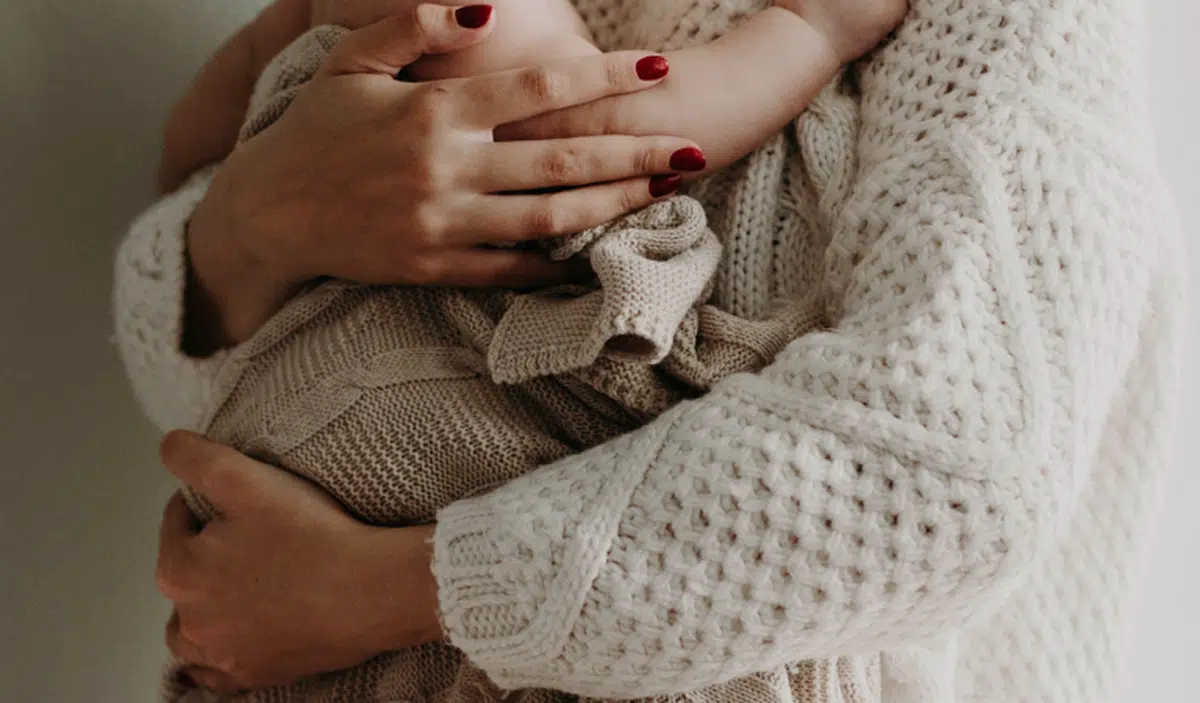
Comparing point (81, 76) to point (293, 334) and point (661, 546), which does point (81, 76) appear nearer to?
point (293, 334)

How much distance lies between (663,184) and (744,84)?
11 centimetres

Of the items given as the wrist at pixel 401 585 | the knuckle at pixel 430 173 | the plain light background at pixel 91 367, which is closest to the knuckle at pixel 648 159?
the knuckle at pixel 430 173

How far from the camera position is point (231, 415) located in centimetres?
86

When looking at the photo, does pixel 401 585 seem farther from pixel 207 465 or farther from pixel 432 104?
pixel 432 104

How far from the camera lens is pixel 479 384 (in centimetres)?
77

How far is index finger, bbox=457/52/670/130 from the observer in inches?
29.9

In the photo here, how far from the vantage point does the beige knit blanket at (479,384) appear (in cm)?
71

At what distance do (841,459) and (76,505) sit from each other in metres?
0.92

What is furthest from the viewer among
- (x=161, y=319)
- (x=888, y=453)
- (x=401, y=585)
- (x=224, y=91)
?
(x=224, y=91)

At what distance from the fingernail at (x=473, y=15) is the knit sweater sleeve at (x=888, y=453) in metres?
0.32

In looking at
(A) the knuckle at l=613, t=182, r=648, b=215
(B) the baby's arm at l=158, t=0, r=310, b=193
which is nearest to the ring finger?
(A) the knuckle at l=613, t=182, r=648, b=215

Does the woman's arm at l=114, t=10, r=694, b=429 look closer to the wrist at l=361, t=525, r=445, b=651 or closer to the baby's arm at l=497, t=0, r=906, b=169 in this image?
the baby's arm at l=497, t=0, r=906, b=169

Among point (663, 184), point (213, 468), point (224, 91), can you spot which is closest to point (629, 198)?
point (663, 184)

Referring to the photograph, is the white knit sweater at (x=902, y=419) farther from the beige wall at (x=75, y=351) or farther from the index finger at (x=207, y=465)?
the beige wall at (x=75, y=351)
